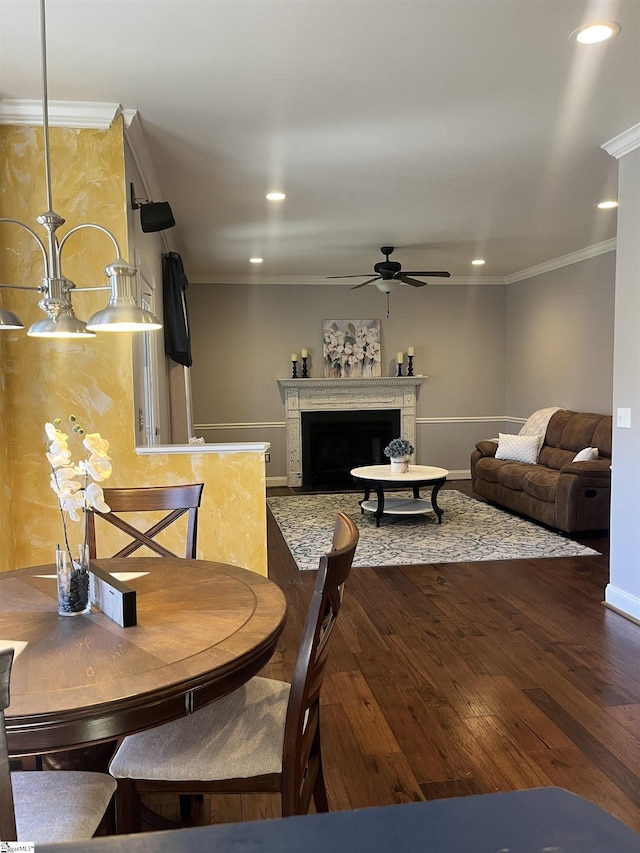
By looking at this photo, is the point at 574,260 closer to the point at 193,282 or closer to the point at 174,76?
the point at 193,282

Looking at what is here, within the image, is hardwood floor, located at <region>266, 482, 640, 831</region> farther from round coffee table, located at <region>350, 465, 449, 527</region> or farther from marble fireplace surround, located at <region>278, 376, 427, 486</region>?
marble fireplace surround, located at <region>278, 376, 427, 486</region>

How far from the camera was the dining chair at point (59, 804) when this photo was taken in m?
1.23

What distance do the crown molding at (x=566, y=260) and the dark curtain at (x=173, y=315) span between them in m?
4.13

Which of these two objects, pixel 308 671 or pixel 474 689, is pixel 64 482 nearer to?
pixel 308 671

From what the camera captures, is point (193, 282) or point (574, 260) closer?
point (574, 260)

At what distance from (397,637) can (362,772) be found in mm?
1223

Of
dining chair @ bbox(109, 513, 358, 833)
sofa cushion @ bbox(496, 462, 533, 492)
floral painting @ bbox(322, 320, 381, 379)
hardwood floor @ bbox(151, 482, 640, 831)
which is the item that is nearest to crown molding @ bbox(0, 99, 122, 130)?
dining chair @ bbox(109, 513, 358, 833)

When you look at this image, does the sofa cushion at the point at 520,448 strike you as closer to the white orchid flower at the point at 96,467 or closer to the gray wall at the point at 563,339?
the gray wall at the point at 563,339

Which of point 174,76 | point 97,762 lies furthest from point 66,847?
point 174,76

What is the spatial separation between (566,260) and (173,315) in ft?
14.4

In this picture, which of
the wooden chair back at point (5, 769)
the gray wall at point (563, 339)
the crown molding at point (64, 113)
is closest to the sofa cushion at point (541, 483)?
the gray wall at point (563, 339)

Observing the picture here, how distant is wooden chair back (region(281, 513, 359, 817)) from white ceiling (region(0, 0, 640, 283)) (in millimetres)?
1966

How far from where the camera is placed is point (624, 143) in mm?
3551

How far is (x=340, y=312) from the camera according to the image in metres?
8.31
